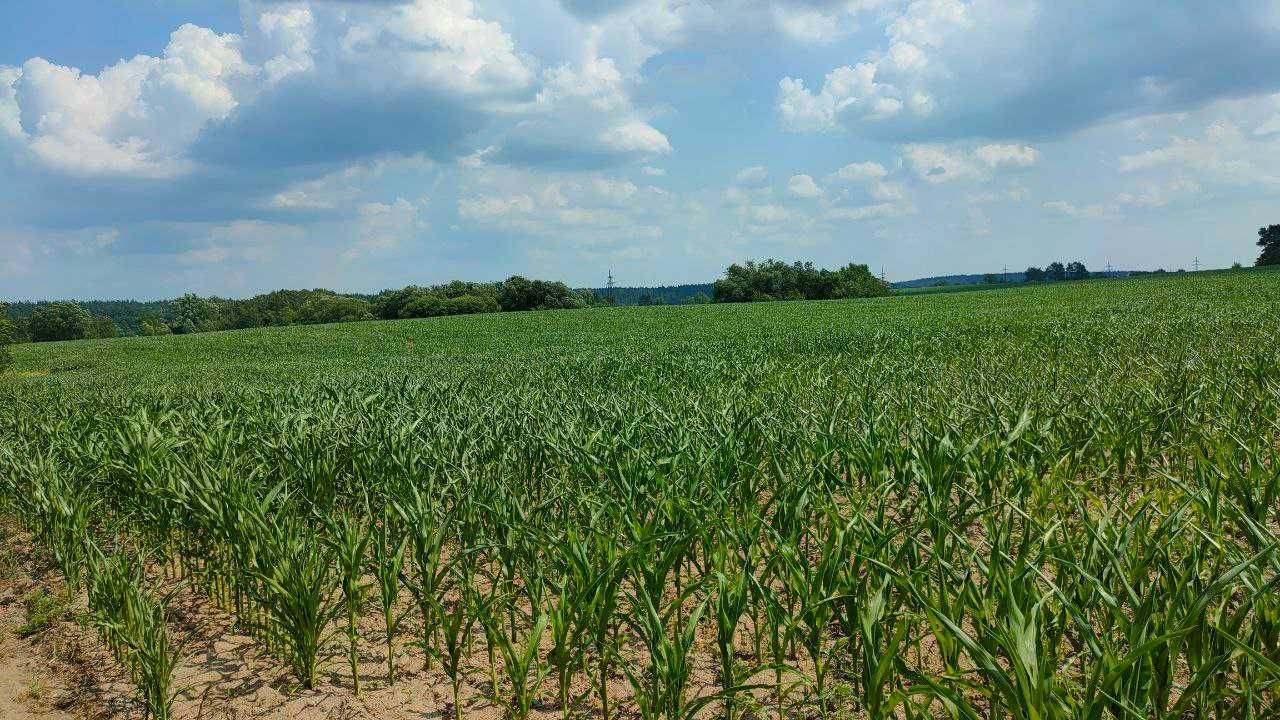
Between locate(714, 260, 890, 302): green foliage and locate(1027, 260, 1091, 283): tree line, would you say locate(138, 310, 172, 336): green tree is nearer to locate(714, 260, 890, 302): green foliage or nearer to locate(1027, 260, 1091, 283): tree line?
locate(714, 260, 890, 302): green foliage

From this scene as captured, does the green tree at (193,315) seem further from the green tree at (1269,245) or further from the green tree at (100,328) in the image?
the green tree at (1269,245)

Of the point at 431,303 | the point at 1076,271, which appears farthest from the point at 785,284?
the point at 1076,271

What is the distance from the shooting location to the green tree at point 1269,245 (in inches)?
4151

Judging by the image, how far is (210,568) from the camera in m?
5.02

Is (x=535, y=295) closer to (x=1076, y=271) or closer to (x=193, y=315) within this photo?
(x=193, y=315)

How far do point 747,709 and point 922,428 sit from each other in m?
2.60

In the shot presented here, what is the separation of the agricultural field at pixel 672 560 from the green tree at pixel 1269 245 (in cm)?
13397

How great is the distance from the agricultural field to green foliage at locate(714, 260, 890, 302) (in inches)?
3985

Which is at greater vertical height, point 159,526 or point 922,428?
point 922,428

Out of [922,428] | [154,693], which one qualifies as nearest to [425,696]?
[154,693]

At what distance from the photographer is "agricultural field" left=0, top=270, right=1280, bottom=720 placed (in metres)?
2.76

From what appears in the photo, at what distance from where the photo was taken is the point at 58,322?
345ft

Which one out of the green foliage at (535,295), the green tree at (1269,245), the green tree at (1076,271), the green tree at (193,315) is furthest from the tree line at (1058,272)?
the green tree at (193,315)

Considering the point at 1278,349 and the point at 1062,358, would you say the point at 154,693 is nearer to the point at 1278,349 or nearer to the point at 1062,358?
the point at 1062,358
